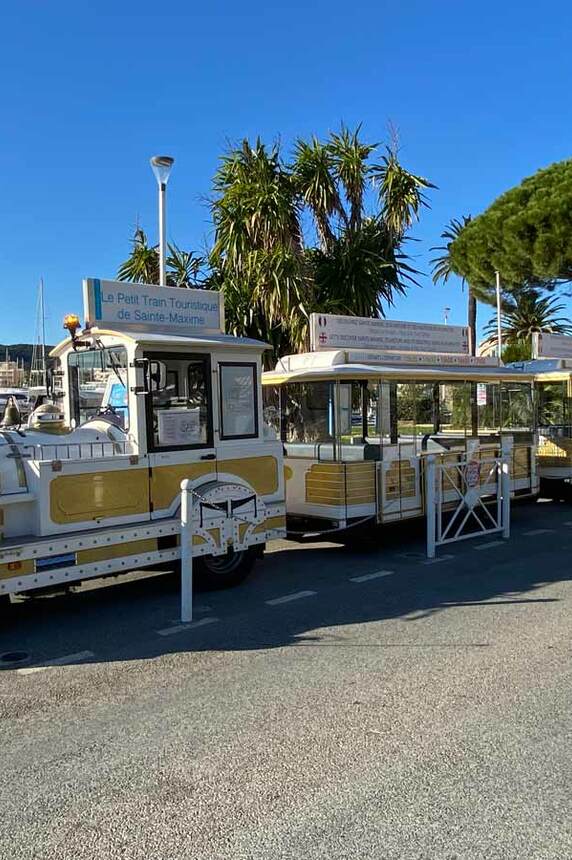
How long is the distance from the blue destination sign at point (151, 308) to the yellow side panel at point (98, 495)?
4.58ft

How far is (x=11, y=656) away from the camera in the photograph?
211 inches

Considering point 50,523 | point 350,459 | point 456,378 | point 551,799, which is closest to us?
point 551,799

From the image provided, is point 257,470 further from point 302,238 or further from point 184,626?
point 302,238

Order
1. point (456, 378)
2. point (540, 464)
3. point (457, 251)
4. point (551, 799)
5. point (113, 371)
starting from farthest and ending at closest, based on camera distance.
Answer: point (457, 251) → point (540, 464) → point (456, 378) → point (113, 371) → point (551, 799)

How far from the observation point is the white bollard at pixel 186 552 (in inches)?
242

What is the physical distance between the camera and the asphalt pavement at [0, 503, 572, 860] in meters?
3.09

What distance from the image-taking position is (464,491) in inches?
387

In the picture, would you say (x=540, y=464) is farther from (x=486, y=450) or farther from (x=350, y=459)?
(x=350, y=459)

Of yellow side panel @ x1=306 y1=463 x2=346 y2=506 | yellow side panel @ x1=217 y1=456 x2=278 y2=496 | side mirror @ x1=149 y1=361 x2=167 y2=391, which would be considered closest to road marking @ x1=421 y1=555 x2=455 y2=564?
yellow side panel @ x1=306 y1=463 x2=346 y2=506

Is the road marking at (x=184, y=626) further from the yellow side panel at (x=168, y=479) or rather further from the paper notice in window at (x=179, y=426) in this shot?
the paper notice in window at (x=179, y=426)

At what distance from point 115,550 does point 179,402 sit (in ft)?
4.86

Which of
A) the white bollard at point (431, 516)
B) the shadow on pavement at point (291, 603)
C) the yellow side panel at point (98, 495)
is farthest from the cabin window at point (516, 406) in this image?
the yellow side panel at point (98, 495)

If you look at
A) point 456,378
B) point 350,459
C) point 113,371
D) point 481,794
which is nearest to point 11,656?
point 113,371

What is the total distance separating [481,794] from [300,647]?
87.9 inches
